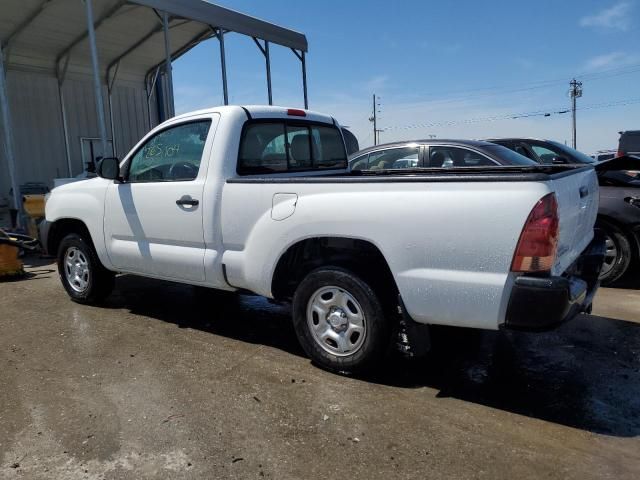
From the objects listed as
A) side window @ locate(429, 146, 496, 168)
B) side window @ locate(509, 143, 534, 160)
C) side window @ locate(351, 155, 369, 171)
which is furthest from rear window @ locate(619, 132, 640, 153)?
side window @ locate(351, 155, 369, 171)

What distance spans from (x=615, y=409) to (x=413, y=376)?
1.24 m

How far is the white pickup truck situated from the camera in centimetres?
286

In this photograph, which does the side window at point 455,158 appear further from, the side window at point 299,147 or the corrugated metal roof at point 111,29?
the corrugated metal roof at point 111,29

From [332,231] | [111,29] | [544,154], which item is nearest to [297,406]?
[332,231]

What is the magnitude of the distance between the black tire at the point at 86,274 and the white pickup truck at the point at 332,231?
0.07 feet

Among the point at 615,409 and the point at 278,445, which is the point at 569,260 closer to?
the point at 615,409

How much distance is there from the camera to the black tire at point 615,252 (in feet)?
19.1

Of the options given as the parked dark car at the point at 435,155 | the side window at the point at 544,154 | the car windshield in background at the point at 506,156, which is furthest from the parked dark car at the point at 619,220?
the side window at the point at 544,154

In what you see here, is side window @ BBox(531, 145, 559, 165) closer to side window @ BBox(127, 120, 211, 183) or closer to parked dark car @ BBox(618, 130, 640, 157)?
side window @ BBox(127, 120, 211, 183)

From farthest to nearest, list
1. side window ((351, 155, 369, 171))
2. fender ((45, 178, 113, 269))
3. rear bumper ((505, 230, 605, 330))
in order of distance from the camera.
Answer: side window ((351, 155, 369, 171)) → fender ((45, 178, 113, 269)) → rear bumper ((505, 230, 605, 330))

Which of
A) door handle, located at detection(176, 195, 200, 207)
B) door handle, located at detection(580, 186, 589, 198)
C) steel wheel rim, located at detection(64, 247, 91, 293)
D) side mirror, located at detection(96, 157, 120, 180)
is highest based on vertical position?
side mirror, located at detection(96, 157, 120, 180)

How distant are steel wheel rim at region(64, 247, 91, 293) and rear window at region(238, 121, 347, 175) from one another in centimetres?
233

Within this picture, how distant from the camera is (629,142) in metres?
14.0

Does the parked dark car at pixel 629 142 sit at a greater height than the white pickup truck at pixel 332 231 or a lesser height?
greater
